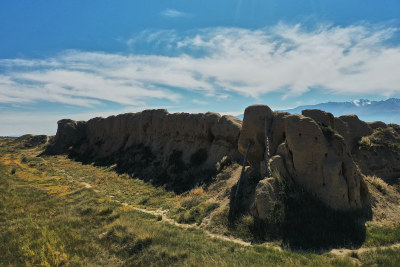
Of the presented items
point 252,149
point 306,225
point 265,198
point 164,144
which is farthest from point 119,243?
point 164,144

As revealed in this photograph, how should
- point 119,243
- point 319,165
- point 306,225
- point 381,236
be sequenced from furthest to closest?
point 319,165 → point 306,225 → point 119,243 → point 381,236

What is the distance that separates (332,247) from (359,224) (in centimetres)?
205

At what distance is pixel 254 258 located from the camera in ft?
21.3

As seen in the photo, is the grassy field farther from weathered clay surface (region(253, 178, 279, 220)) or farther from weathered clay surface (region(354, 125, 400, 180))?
weathered clay surface (region(354, 125, 400, 180))

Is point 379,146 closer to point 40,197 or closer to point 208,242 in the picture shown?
point 208,242

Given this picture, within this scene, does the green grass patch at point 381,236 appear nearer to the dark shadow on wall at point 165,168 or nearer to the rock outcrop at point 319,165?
the rock outcrop at point 319,165

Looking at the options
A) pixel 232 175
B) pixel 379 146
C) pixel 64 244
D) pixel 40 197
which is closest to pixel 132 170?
pixel 40 197

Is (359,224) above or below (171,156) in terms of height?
below

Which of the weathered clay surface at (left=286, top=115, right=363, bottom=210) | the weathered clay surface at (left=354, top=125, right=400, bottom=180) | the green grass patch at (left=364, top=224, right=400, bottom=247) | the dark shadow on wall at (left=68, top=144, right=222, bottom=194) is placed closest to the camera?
the green grass patch at (left=364, top=224, right=400, bottom=247)

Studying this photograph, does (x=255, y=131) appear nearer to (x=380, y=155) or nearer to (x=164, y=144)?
(x=380, y=155)

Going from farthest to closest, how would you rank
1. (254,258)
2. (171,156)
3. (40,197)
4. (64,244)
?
(171,156)
(40,197)
(64,244)
(254,258)

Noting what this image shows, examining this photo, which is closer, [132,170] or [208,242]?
[208,242]

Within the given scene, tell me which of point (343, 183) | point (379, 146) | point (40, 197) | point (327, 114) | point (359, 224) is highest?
point (327, 114)

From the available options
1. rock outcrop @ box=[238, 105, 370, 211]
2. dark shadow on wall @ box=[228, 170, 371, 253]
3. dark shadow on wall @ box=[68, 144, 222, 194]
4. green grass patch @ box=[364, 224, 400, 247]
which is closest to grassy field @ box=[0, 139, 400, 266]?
green grass patch @ box=[364, 224, 400, 247]
